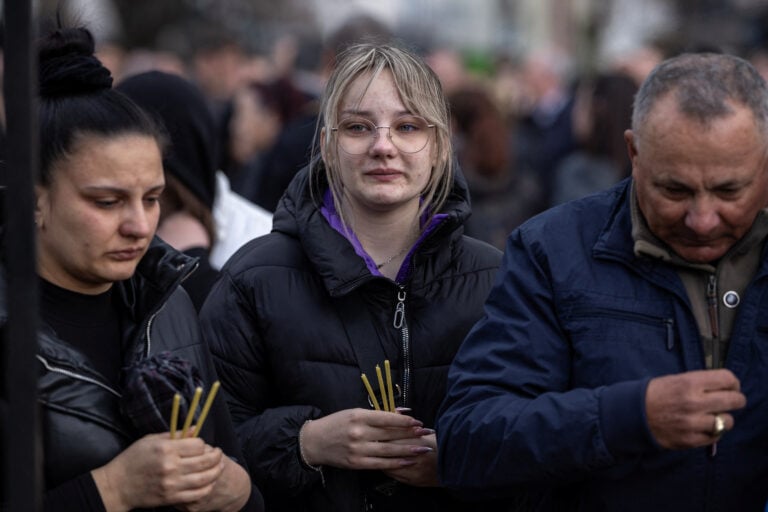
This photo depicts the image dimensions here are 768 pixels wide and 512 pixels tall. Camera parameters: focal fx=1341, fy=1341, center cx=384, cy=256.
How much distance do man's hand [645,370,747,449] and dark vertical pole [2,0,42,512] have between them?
1.24 meters

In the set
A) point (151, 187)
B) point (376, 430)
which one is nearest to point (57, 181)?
point (151, 187)

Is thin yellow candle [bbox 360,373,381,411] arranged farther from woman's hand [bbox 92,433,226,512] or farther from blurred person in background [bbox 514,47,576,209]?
blurred person in background [bbox 514,47,576,209]

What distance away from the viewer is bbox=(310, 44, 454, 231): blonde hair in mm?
3629

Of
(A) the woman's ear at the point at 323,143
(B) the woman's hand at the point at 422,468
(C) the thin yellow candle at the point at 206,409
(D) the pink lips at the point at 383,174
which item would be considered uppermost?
(A) the woman's ear at the point at 323,143

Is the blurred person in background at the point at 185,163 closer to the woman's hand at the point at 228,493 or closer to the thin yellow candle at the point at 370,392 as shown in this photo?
the thin yellow candle at the point at 370,392

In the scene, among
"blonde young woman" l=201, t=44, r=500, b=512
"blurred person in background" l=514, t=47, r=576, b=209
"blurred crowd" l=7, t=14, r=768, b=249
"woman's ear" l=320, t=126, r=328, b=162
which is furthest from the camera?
"blurred person in background" l=514, t=47, r=576, b=209

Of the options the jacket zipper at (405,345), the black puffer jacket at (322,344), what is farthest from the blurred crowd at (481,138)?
the jacket zipper at (405,345)

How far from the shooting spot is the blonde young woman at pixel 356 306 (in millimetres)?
3480

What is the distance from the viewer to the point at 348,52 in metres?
3.78

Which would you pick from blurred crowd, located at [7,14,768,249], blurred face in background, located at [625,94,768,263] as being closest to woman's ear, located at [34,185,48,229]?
blurred face in background, located at [625,94,768,263]

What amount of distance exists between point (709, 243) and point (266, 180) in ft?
14.4

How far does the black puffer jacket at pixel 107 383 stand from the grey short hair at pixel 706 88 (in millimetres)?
1152

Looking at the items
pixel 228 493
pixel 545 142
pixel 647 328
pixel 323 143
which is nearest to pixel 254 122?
pixel 545 142

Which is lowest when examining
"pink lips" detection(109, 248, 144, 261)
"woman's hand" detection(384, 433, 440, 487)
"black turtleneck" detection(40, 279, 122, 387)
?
"woman's hand" detection(384, 433, 440, 487)
